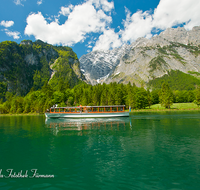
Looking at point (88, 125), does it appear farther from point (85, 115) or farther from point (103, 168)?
point (103, 168)

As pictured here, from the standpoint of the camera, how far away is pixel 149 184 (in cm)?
998

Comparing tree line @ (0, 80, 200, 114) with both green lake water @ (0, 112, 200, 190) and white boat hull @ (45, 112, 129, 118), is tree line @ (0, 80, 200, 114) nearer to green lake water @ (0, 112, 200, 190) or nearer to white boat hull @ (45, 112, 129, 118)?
white boat hull @ (45, 112, 129, 118)

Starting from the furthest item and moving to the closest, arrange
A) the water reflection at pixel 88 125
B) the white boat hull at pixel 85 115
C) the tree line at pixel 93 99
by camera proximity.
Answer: the tree line at pixel 93 99 → the white boat hull at pixel 85 115 → the water reflection at pixel 88 125

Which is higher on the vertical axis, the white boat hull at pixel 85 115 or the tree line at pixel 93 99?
the tree line at pixel 93 99

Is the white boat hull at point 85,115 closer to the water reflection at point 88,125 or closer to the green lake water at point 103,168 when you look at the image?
the water reflection at point 88,125

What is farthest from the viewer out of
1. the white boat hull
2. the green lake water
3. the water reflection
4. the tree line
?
the tree line

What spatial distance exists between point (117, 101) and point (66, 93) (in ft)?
168

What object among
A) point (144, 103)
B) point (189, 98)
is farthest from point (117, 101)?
point (189, 98)

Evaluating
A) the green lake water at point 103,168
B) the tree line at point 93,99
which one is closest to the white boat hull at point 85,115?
the green lake water at point 103,168

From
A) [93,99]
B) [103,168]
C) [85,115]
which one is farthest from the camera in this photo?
[93,99]

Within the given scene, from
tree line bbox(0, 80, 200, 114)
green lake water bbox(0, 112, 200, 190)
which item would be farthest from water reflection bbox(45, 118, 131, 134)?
tree line bbox(0, 80, 200, 114)

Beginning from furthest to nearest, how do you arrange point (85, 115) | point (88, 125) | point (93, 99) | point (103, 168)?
point (93, 99) < point (85, 115) < point (88, 125) < point (103, 168)

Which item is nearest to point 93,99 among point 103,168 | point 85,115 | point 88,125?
point 85,115

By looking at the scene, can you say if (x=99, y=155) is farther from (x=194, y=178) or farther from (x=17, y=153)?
(x=17, y=153)
